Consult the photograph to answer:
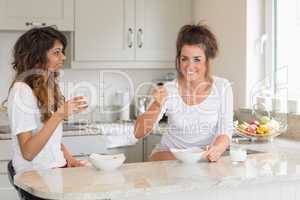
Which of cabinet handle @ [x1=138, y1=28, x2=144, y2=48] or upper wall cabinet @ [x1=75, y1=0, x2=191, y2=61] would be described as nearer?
upper wall cabinet @ [x1=75, y1=0, x2=191, y2=61]

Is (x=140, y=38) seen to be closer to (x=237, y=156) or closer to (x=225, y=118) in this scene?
(x=225, y=118)

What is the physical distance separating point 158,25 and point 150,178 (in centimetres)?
271

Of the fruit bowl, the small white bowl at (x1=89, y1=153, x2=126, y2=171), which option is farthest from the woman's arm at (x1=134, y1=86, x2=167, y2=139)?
the fruit bowl

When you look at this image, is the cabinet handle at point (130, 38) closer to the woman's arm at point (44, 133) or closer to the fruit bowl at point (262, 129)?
the fruit bowl at point (262, 129)

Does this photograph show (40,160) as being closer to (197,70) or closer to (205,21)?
(197,70)

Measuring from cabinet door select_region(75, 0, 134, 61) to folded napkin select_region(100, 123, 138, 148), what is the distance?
620mm

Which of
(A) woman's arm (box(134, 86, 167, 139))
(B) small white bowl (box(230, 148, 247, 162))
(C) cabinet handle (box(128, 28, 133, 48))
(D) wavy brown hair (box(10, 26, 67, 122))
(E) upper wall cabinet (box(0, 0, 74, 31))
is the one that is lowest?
(B) small white bowl (box(230, 148, 247, 162))

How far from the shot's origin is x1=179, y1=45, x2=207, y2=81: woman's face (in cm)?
242

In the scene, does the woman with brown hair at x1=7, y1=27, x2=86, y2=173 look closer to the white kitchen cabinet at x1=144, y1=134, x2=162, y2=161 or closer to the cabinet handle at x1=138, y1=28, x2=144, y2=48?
the white kitchen cabinet at x1=144, y1=134, x2=162, y2=161

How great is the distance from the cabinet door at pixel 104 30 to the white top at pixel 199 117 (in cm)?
171

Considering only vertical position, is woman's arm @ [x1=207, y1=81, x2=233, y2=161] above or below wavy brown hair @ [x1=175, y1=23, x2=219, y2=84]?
below

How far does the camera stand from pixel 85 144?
144 inches

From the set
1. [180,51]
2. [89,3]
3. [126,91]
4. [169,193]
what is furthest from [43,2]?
[169,193]

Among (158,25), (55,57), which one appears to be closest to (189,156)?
(55,57)
